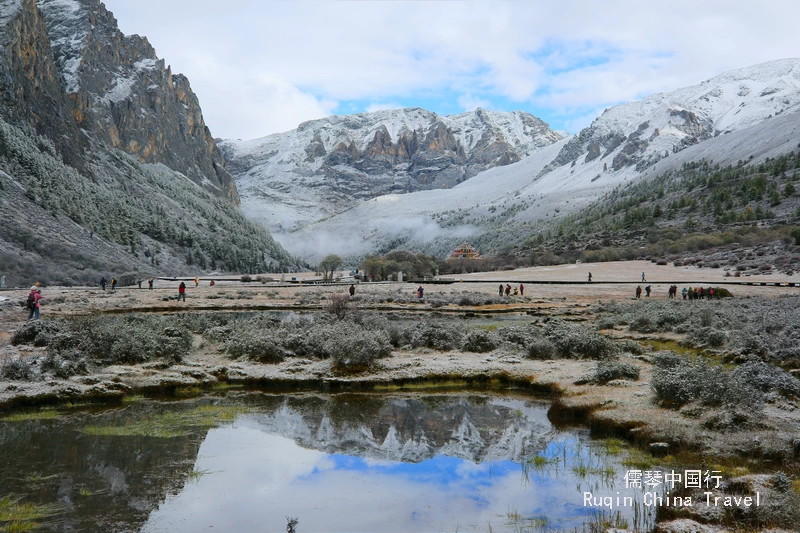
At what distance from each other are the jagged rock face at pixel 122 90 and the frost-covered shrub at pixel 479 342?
106 metres

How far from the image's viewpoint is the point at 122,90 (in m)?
140

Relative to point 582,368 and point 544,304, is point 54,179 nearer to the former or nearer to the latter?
point 544,304

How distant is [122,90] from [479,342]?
146m

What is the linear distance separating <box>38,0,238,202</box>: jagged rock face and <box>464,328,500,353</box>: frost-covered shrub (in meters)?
106

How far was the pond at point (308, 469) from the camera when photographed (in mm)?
7523

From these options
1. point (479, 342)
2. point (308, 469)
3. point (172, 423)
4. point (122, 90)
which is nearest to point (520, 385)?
point (479, 342)

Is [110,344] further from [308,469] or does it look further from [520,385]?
[520,385]

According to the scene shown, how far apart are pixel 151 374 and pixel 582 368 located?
12090mm

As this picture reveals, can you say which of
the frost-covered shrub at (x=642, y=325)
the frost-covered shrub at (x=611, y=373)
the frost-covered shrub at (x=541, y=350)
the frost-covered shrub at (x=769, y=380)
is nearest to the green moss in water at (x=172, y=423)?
the frost-covered shrub at (x=611, y=373)

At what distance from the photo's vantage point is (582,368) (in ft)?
54.0

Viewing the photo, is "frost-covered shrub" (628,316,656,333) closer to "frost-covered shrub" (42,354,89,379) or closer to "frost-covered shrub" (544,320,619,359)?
"frost-covered shrub" (544,320,619,359)

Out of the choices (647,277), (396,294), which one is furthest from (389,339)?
(647,277)

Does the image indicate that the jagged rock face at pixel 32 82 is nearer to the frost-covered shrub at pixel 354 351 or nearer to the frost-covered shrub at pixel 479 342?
the frost-covered shrub at pixel 354 351

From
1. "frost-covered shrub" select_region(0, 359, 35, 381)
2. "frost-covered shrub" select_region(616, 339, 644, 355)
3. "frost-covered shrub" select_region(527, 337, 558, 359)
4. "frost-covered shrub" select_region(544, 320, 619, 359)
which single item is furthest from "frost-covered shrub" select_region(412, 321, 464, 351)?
"frost-covered shrub" select_region(0, 359, 35, 381)
